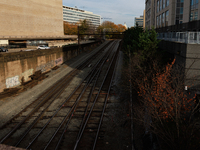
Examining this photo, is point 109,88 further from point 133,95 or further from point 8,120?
point 8,120

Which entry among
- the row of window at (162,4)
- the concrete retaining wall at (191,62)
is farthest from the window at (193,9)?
the concrete retaining wall at (191,62)

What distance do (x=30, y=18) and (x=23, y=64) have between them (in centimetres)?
5098

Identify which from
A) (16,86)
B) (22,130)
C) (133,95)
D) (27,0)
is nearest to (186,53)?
(133,95)

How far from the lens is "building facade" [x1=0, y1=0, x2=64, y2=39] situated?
196 feet

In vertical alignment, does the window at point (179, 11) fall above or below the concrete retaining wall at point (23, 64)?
above

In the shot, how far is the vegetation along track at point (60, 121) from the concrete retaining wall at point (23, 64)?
4871mm

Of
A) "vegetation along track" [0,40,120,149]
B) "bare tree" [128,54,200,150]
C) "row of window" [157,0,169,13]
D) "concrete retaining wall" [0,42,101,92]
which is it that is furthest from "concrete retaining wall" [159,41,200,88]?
"row of window" [157,0,169,13]

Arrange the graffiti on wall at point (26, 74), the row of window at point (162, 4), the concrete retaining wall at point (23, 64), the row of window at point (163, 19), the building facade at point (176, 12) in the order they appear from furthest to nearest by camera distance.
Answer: the row of window at point (163, 19) → the row of window at point (162, 4) → the graffiti on wall at point (26, 74) → the building facade at point (176, 12) → the concrete retaining wall at point (23, 64)

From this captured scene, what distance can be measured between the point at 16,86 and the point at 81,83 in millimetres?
7955

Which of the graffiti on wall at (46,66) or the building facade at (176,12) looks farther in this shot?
the graffiti on wall at (46,66)

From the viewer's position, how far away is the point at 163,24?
36.5 meters

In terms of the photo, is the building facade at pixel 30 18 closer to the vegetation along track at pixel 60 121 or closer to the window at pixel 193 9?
the vegetation along track at pixel 60 121

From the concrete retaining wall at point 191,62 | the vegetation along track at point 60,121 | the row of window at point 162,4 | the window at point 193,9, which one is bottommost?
the vegetation along track at point 60,121

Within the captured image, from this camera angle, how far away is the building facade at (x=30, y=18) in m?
59.9
